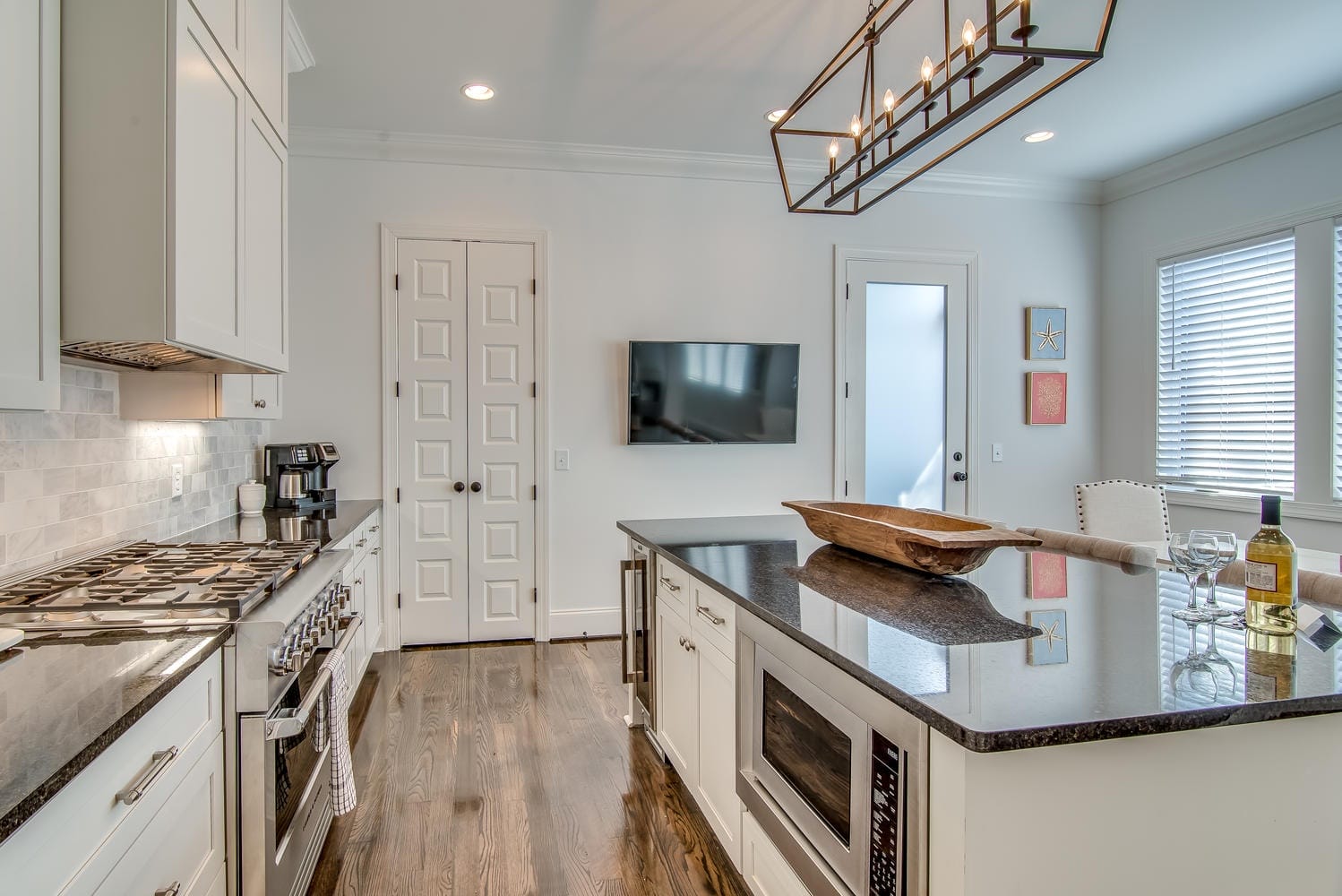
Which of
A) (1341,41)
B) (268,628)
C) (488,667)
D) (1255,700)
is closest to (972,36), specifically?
(1255,700)

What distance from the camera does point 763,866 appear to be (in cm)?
168

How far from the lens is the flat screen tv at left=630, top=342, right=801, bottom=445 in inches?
175

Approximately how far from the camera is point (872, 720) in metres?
1.18

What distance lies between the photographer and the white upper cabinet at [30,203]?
1.40 m

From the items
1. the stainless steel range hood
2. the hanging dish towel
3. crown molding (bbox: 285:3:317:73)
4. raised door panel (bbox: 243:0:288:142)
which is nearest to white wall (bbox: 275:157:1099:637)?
crown molding (bbox: 285:3:317:73)

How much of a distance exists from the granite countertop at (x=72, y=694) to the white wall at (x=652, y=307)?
290cm

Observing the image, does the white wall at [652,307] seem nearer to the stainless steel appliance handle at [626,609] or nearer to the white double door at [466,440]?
the white double door at [466,440]

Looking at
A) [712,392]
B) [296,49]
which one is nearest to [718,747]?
[712,392]

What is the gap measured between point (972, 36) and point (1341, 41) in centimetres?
283

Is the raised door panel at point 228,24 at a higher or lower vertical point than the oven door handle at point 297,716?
higher

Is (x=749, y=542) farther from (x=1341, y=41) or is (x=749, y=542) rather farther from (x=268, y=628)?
(x=1341, y=41)

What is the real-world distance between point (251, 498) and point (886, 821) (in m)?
3.19

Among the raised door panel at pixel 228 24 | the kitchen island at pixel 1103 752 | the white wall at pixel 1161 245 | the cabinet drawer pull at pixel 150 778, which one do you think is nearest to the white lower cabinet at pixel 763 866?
the kitchen island at pixel 1103 752

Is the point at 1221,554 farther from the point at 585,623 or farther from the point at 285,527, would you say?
the point at 585,623
